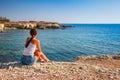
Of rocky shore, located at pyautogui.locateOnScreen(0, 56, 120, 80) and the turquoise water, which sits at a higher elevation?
rocky shore, located at pyautogui.locateOnScreen(0, 56, 120, 80)

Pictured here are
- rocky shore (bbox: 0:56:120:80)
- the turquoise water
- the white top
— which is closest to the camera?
rocky shore (bbox: 0:56:120:80)

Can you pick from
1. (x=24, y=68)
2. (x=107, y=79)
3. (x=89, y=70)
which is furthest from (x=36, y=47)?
(x=107, y=79)

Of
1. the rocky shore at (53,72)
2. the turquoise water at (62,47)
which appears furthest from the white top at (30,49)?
the turquoise water at (62,47)

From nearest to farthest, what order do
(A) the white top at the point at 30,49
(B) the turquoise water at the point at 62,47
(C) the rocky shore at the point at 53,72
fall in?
1. (C) the rocky shore at the point at 53,72
2. (A) the white top at the point at 30,49
3. (B) the turquoise water at the point at 62,47

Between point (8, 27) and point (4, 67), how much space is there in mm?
111374

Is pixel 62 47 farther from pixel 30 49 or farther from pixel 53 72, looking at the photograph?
pixel 53 72

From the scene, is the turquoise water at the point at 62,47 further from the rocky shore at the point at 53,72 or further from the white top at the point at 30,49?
the rocky shore at the point at 53,72

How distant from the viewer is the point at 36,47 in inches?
530

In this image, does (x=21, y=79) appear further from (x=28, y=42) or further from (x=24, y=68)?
(x=28, y=42)

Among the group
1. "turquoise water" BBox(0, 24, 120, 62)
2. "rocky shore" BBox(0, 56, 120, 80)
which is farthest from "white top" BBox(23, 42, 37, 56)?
"turquoise water" BBox(0, 24, 120, 62)

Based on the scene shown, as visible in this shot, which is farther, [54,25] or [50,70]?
[54,25]

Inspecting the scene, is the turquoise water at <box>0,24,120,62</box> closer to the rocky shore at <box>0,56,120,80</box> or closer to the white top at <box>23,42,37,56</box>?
the white top at <box>23,42,37,56</box>

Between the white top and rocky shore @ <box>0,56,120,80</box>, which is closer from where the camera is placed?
rocky shore @ <box>0,56,120,80</box>

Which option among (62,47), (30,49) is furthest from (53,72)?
(62,47)
